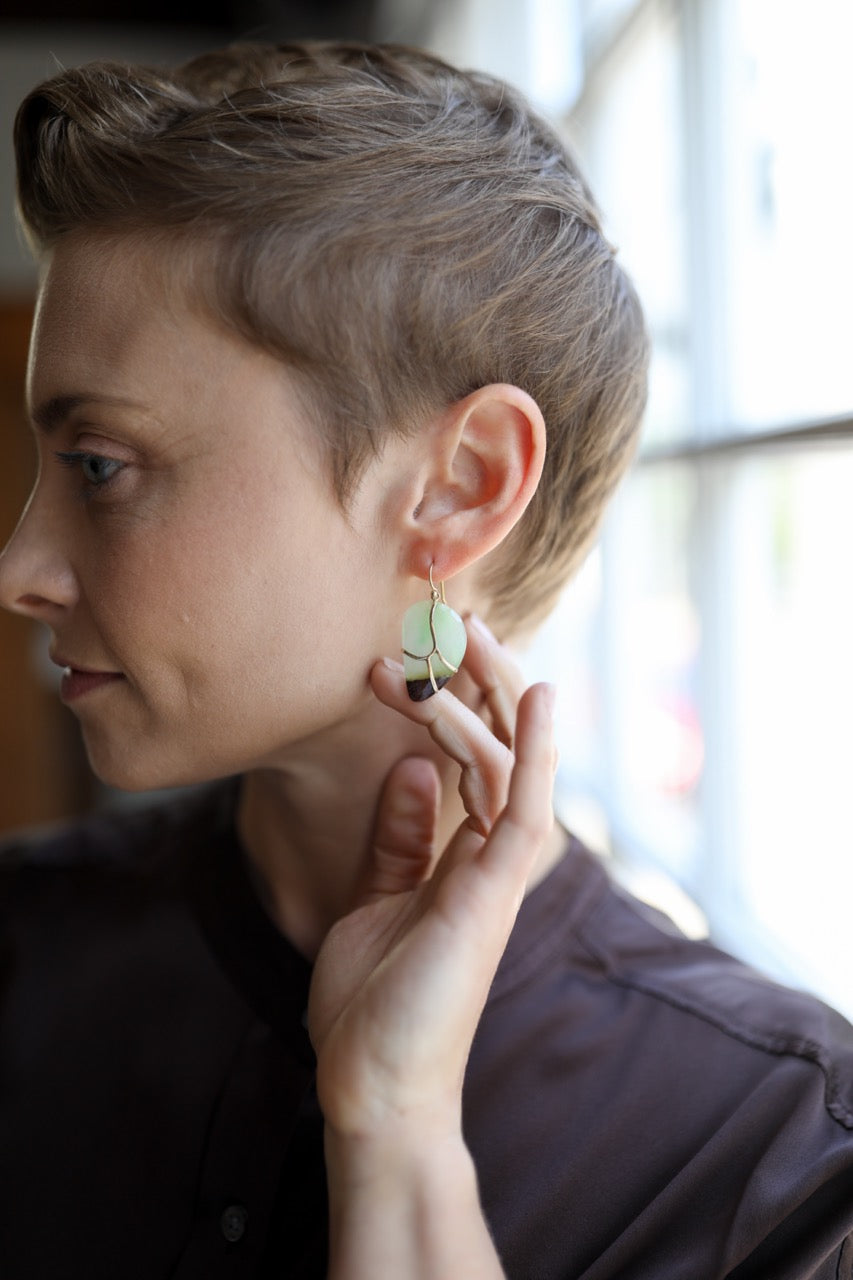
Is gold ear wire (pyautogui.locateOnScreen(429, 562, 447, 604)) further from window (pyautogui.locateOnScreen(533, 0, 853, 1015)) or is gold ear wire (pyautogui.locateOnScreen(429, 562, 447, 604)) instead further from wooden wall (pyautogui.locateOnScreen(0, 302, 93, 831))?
wooden wall (pyautogui.locateOnScreen(0, 302, 93, 831))

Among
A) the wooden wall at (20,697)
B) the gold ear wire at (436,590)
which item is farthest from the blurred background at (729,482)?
the wooden wall at (20,697)

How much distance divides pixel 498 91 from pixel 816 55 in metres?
0.41

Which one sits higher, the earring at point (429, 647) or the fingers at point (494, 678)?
the earring at point (429, 647)

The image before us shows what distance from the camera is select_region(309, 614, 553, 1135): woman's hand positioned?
80cm

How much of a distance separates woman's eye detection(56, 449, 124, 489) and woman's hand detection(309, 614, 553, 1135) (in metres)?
0.27

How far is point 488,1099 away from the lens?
3.17ft

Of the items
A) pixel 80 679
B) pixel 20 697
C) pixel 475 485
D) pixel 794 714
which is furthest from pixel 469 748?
pixel 20 697

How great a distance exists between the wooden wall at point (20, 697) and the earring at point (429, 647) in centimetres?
423

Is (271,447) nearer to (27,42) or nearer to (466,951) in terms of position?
(466,951)

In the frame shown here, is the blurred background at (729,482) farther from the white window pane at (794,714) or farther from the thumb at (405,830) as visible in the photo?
the thumb at (405,830)

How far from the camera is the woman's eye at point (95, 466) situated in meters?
0.93

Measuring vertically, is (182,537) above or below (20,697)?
above

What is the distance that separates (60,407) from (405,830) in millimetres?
480

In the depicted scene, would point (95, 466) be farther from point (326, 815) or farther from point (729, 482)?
point (729, 482)
